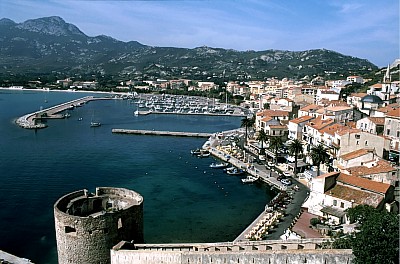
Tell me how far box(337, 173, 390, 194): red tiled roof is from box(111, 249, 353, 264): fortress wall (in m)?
17.9

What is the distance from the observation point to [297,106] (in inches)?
3305

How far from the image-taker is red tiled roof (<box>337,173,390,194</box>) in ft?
106

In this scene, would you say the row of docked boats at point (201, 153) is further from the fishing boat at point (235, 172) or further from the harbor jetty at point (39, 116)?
the harbor jetty at point (39, 116)

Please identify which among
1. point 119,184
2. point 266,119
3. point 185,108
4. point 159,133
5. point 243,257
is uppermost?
point 266,119

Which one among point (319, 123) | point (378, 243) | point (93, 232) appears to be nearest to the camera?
point (378, 243)

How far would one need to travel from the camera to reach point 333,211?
32.5 meters

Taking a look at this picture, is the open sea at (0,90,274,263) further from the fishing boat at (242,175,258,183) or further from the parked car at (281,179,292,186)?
the parked car at (281,179,292,186)

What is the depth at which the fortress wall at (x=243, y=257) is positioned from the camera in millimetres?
16422

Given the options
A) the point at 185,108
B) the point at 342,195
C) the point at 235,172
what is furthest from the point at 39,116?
the point at 342,195

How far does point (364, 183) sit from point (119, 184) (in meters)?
28.2

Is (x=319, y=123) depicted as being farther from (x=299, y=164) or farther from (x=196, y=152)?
(x=196, y=152)

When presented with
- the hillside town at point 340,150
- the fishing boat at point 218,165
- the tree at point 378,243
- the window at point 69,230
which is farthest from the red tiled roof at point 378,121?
the window at point 69,230

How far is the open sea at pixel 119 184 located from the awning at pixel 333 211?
7202 millimetres

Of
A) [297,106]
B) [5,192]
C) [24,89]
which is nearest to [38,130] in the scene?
[5,192]
